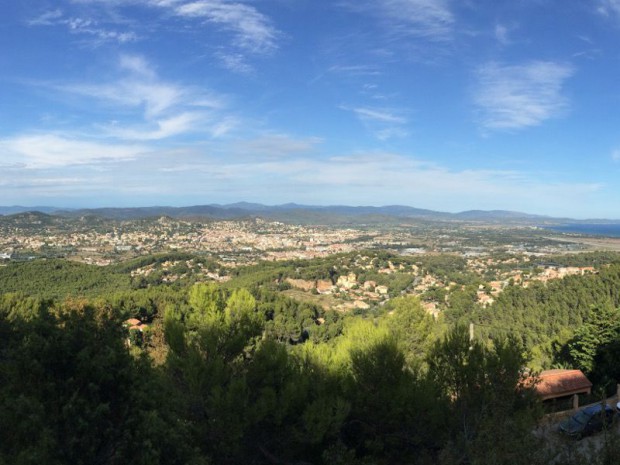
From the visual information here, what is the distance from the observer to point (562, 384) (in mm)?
14938

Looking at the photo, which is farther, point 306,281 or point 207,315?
point 306,281

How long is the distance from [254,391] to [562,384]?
12.1 meters

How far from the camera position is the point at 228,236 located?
142625mm

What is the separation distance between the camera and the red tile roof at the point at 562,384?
47.4 feet

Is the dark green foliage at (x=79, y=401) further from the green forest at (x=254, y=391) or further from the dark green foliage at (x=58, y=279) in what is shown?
the dark green foliage at (x=58, y=279)

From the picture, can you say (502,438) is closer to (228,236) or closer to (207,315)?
(207,315)

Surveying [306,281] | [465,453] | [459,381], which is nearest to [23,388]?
[465,453]

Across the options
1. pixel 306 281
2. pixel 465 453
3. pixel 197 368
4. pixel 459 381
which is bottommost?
pixel 306 281

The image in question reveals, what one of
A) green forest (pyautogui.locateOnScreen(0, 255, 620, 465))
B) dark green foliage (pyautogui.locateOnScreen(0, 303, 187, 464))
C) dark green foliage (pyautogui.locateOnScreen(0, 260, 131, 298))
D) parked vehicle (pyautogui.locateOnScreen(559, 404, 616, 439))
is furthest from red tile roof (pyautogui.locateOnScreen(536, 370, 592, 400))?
dark green foliage (pyautogui.locateOnScreen(0, 260, 131, 298))

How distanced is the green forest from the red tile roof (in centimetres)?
172

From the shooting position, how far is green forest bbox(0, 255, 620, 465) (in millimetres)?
5188

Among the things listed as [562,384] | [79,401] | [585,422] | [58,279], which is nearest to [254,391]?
[79,401]

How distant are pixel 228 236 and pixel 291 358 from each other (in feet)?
442

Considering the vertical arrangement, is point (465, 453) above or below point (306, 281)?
above
